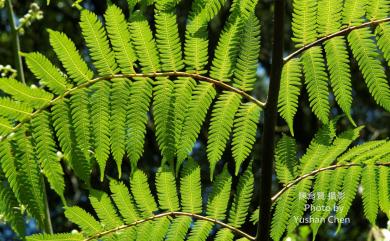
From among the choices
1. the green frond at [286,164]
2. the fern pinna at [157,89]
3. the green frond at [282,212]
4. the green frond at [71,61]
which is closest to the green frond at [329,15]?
the fern pinna at [157,89]

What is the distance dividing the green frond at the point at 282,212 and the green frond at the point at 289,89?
275 mm

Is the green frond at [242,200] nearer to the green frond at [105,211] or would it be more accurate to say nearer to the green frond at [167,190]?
the green frond at [167,190]

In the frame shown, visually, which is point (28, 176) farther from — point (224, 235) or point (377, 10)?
point (377, 10)

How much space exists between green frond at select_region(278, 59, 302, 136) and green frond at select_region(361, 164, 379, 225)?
32 cm

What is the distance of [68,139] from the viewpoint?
1.53m

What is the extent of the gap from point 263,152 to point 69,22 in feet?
31.4

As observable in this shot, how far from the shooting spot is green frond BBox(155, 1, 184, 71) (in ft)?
4.97

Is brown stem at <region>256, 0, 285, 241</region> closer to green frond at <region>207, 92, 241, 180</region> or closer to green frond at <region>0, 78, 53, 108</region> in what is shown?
green frond at <region>207, 92, 241, 180</region>

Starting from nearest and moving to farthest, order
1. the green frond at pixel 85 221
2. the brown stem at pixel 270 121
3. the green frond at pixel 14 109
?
the brown stem at pixel 270 121 → the green frond at pixel 14 109 → the green frond at pixel 85 221

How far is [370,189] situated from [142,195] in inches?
24.4

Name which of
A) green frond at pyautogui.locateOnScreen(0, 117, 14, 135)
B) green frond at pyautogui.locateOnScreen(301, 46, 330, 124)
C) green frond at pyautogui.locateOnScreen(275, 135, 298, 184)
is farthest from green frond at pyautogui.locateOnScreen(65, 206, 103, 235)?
green frond at pyautogui.locateOnScreen(301, 46, 330, 124)

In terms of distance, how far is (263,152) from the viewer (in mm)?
1489

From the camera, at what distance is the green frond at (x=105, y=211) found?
5.67ft

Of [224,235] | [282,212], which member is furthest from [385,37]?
[224,235]
